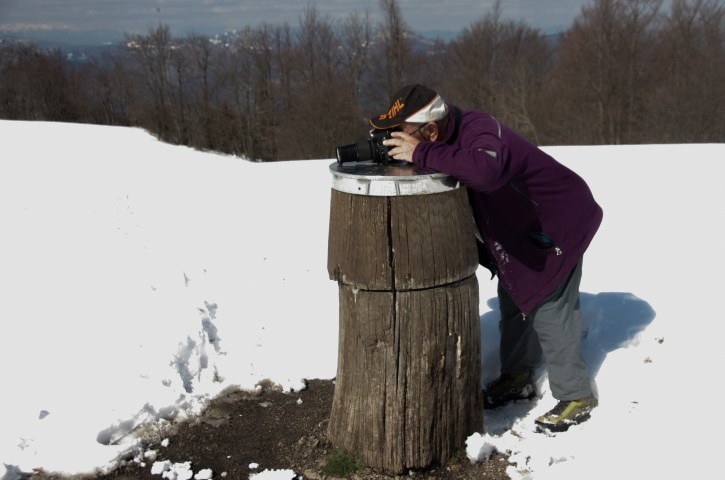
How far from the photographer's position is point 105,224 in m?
6.14

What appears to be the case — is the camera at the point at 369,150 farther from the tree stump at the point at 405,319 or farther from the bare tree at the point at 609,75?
the bare tree at the point at 609,75

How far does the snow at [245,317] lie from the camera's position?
3.02 meters

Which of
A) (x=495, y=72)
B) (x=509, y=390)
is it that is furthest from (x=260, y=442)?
(x=495, y=72)

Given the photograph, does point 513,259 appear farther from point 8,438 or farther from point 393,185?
point 8,438

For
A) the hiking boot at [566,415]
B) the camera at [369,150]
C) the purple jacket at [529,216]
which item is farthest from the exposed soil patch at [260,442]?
the camera at [369,150]

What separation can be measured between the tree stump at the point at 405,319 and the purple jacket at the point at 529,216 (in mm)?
208

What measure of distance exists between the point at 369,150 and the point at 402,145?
19 cm

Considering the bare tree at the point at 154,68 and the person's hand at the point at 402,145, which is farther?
the bare tree at the point at 154,68

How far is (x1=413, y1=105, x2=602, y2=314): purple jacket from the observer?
280cm

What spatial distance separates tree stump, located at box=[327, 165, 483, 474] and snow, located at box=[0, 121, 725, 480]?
0.94 feet

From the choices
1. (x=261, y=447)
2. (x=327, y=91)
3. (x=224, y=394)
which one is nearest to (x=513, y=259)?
(x=261, y=447)

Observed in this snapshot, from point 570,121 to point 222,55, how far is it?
19.7 meters

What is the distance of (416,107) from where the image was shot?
8.85ft

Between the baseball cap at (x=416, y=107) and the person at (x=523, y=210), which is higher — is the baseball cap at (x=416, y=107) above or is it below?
above
